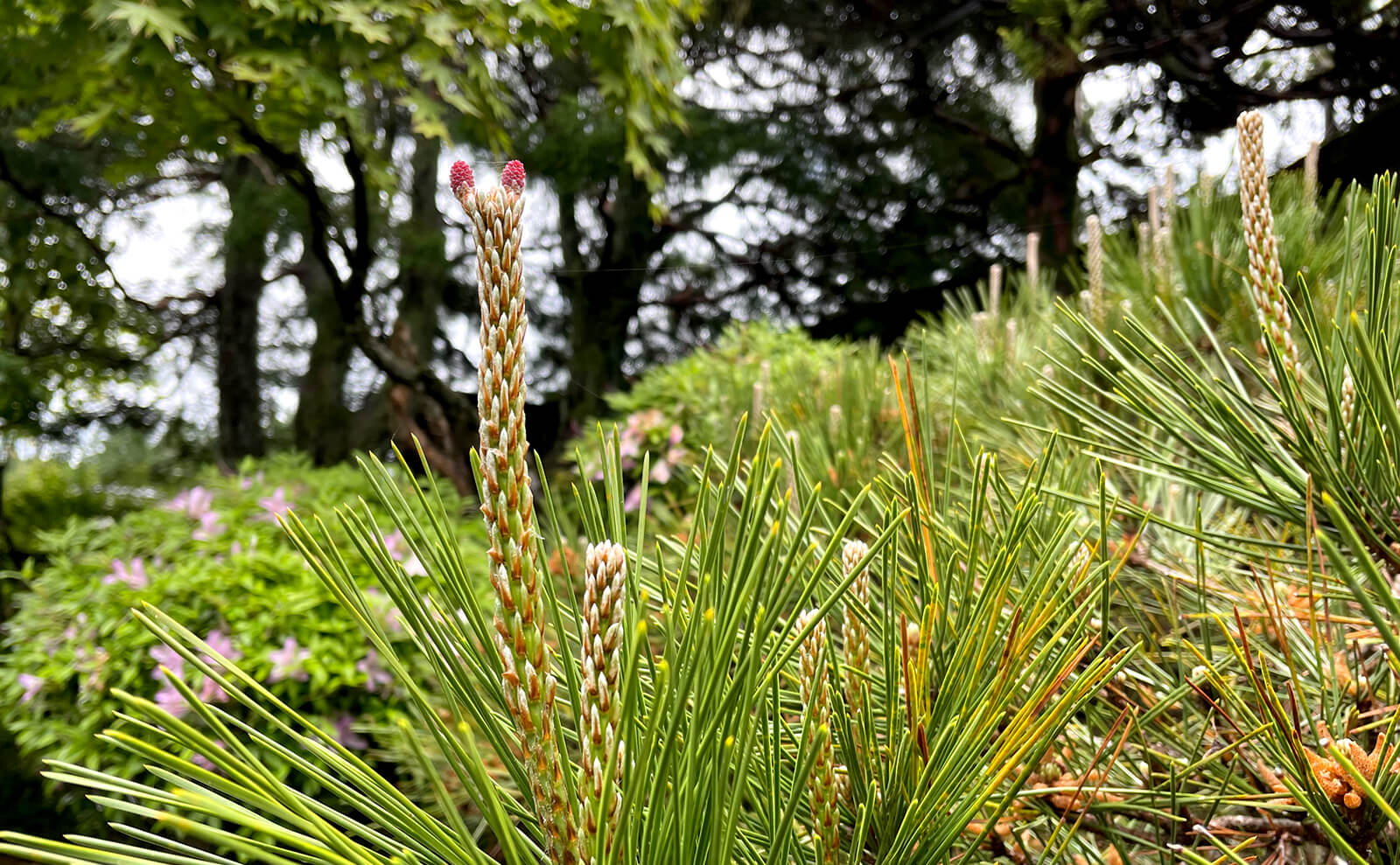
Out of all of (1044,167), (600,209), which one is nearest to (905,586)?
(1044,167)

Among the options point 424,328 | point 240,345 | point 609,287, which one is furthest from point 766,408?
point 240,345

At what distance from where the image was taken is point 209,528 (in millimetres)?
1653

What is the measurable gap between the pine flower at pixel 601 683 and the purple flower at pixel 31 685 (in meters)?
1.70

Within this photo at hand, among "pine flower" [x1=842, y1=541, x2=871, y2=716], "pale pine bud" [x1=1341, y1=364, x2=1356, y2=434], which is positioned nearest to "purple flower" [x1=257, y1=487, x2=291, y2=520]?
"pine flower" [x1=842, y1=541, x2=871, y2=716]

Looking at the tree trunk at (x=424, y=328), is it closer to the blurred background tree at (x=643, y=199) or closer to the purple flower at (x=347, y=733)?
the blurred background tree at (x=643, y=199)

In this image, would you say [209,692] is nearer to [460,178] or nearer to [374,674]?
[374,674]

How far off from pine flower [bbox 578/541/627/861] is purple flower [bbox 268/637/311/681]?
125cm

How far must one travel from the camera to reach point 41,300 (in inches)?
158

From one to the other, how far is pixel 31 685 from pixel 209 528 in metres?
0.38

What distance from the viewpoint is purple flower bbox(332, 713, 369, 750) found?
4.33 feet

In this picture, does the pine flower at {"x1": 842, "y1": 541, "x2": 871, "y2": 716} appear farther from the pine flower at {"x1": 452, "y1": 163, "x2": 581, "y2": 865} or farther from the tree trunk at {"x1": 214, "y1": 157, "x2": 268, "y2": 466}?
the tree trunk at {"x1": 214, "y1": 157, "x2": 268, "y2": 466}

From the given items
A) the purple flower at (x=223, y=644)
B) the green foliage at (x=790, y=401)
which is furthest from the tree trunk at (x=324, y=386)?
the purple flower at (x=223, y=644)

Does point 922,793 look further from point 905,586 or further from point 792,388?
point 792,388

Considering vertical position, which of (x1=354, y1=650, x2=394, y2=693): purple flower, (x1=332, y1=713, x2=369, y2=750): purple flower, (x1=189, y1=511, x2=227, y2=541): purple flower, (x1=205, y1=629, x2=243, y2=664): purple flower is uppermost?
(x1=189, y1=511, x2=227, y2=541): purple flower
